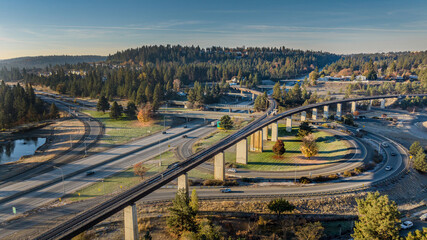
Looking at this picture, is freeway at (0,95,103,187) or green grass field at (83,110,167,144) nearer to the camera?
freeway at (0,95,103,187)

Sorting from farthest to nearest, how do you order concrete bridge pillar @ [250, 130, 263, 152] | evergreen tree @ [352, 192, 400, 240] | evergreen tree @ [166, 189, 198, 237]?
concrete bridge pillar @ [250, 130, 263, 152] < evergreen tree @ [166, 189, 198, 237] < evergreen tree @ [352, 192, 400, 240]

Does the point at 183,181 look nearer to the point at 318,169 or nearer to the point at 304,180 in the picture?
the point at 304,180

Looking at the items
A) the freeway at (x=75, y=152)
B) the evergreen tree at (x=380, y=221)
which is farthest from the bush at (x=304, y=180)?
the freeway at (x=75, y=152)

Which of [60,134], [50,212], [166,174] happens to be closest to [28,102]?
[60,134]

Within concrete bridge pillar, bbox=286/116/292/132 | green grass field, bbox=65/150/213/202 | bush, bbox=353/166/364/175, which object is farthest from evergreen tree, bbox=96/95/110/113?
bush, bbox=353/166/364/175

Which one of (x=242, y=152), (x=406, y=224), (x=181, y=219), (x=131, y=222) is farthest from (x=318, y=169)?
(x=131, y=222)

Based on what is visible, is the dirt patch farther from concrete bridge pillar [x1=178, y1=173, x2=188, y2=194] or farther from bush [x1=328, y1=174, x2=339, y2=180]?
bush [x1=328, y1=174, x2=339, y2=180]
